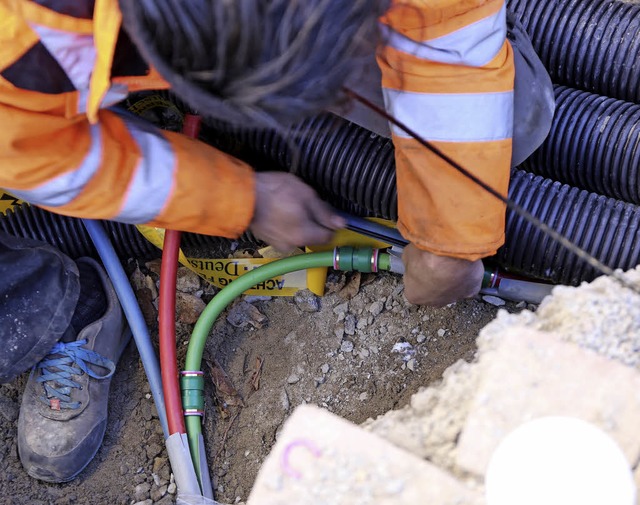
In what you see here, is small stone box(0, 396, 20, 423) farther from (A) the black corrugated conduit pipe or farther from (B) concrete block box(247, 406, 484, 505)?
(B) concrete block box(247, 406, 484, 505)

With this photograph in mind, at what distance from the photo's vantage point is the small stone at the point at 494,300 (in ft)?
5.36

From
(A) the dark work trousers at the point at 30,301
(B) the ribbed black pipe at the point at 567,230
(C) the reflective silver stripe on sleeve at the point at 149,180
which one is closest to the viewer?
(C) the reflective silver stripe on sleeve at the point at 149,180

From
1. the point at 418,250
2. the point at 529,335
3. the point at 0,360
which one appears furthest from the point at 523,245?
the point at 0,360

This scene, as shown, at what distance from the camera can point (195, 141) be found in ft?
4.26

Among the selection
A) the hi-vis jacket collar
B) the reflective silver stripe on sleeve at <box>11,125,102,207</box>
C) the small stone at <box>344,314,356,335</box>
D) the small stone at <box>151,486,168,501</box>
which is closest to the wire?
the hi-vis jacket collar

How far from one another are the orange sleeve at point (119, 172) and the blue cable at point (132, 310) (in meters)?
0.49

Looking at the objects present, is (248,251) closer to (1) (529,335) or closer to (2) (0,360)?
(2) (0,360)

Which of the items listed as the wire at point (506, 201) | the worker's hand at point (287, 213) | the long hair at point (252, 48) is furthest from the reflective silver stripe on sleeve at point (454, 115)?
the long hair at point (252, 48)

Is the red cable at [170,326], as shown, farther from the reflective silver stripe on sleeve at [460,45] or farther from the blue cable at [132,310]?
Answer: the reflective silver stripe on sleeve at [460,45]

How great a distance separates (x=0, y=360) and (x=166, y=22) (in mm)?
1033

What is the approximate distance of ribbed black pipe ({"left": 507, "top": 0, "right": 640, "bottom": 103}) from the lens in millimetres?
1646

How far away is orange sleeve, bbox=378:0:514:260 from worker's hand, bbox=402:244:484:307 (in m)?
0.04

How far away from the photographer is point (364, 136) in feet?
5.19

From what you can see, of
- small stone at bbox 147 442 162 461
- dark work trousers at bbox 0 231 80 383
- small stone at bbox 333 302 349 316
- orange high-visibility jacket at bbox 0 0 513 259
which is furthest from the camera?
small stone at bbox 333 302 349 316
